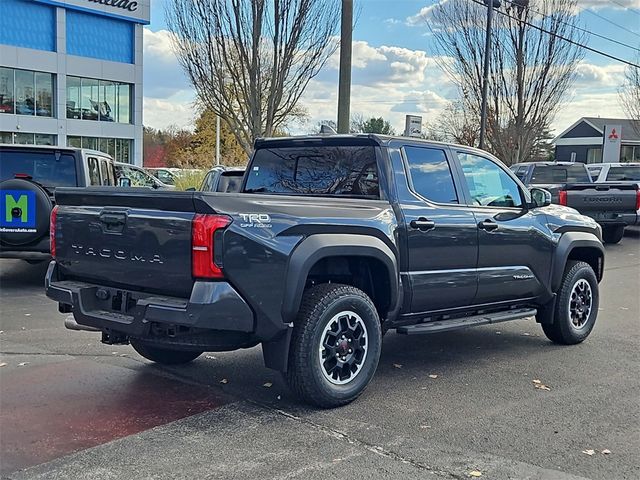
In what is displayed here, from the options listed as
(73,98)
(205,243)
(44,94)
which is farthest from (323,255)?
(73,98)

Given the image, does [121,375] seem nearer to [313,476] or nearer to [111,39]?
[313,476]

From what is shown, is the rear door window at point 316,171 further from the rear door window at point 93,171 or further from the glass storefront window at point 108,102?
the glass storefront window at point 108,102

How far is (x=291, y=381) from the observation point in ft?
15.8

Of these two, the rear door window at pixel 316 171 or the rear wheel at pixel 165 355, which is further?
the rear wheel at pixel 165 355

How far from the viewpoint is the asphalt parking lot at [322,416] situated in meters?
4.00

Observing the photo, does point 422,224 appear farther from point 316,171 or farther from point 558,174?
point 558,174

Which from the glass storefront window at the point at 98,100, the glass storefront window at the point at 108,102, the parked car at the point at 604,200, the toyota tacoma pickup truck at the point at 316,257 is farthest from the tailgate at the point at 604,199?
the glass storefront window at the point at 108,102

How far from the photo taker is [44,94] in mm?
38219

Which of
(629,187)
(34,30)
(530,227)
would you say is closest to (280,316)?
(530,227)

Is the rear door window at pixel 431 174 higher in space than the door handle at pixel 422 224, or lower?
higher

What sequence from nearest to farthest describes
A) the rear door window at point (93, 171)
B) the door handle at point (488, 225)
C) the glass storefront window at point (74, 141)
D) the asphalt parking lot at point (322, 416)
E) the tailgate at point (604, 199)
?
the asphalt parking lot at point (322, 416)
the door handle at point (488, 225)
the rear door window at point (93, 171)
the tailgate at point (604, 199)
the glass storefront window at point (74, 141)

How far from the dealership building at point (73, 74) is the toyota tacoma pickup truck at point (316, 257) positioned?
34.6 metres

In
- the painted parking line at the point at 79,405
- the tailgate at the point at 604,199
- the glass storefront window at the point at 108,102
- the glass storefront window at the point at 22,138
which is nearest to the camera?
the painted parking line at the point at 79,405

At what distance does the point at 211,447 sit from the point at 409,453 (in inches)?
46.0
